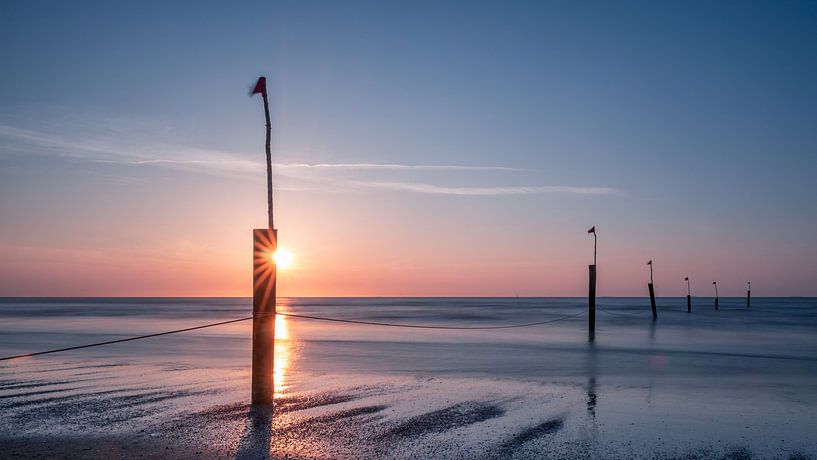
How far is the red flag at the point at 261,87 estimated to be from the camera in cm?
1145

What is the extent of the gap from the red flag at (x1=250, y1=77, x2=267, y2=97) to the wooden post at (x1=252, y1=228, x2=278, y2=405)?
256 cm

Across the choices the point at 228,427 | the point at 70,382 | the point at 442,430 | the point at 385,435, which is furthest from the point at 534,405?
the point at 70,382

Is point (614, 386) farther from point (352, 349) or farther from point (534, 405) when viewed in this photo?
point (352, 349)

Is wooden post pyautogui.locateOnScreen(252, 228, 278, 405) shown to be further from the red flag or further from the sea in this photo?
the red flag

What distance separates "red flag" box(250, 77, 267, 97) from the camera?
37.6 feet

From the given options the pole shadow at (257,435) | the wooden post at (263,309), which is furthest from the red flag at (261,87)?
the pole shadow at (257,435)

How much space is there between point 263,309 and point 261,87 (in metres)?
4.13

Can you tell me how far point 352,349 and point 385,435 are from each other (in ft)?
53.3

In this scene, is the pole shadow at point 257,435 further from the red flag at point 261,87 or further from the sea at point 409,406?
the red flag at point 261,87

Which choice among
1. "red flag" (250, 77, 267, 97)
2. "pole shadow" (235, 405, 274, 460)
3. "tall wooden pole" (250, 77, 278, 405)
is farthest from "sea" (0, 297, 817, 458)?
"red flag" (250, 77, 267, 97)

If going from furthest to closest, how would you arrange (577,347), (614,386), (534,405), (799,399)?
(577,347), (614,386), (799,399), (534,405)

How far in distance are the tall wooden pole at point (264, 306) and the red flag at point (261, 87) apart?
1.65 meters

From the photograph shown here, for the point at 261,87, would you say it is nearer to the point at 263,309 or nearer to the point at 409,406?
the point at 263,309

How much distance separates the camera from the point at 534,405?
12.2 meters
